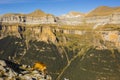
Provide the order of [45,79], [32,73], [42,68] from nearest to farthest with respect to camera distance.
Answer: [45,79] → [32,73] → [42,68]

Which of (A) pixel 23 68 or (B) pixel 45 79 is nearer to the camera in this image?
(B) pixel 45 79

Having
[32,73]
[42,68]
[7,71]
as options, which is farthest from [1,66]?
[42,68]

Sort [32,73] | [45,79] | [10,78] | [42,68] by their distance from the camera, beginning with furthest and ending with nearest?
[42,68], [32,73], [45,79], [10,78]

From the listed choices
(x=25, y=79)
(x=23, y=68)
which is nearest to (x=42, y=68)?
(x=23, y=68)

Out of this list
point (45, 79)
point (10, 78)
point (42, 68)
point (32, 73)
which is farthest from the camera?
point (42, 68)

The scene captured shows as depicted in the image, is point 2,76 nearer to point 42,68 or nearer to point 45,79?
point 45,79

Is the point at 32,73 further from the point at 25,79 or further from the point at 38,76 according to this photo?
the point at 25,79

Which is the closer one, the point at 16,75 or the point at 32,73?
the point at 16,75

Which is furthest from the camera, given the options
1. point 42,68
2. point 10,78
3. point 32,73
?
point 42,68
